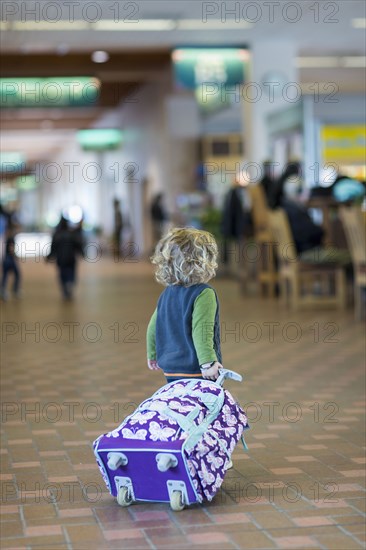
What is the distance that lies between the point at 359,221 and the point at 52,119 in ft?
80.5

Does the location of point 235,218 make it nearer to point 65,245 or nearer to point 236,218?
point 236,218

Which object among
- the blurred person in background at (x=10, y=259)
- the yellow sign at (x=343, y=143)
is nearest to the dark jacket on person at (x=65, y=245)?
the blurred person in background at (x=10, y=259)

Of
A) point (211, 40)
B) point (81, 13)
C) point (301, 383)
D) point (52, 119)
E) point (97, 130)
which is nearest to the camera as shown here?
point (301, 383)

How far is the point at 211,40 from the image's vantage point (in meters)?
16.3

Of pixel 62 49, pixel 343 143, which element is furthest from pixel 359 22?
pixel 62 49

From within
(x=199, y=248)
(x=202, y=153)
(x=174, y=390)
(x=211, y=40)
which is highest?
(x=211, y=40)

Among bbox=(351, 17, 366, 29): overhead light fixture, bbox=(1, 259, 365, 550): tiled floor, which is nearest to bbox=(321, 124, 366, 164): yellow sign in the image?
bbox=(351, 17, 366, 29): overhead light fixture

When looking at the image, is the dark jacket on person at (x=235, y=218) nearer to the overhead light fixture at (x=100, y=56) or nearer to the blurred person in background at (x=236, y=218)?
the blurred person in background at (x=236, y=218)

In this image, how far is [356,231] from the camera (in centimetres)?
921

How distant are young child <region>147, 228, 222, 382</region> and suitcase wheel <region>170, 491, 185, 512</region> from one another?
0.43 m

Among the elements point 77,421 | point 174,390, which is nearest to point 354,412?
point 77,421

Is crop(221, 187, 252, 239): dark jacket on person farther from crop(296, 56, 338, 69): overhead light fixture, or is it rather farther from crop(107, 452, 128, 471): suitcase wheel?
crop(107, 452, 128, 471): suitcase wheel

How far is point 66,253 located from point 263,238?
3.02 metres

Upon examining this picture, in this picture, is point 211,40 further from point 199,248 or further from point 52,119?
point 52,119
